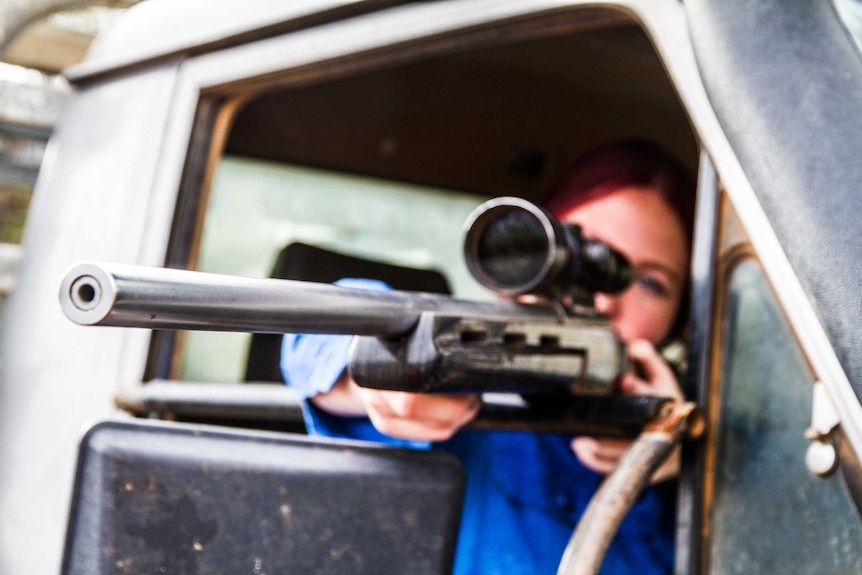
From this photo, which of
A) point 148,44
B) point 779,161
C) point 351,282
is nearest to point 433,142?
point 148,44

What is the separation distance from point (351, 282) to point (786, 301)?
0.49 m

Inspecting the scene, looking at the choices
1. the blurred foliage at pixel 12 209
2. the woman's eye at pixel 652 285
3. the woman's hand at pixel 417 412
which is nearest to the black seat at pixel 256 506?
the woman's hand at pixel 417 412

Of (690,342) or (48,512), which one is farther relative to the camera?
(48,512)

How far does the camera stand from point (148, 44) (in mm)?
1475

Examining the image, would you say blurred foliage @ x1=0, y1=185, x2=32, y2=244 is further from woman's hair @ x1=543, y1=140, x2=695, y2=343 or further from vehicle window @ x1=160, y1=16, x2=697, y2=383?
woman's hair @ x1=543, y1=140, x2=695, y2=343

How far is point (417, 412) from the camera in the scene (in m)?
0.88

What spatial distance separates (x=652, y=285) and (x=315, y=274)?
554mm

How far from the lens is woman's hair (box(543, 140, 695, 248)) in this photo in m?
1.61

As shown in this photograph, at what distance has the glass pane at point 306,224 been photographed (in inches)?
63.8

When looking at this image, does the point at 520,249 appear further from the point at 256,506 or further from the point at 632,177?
the point at 632,177

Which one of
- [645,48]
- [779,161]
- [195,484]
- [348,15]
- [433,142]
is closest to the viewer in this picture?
[779,161]

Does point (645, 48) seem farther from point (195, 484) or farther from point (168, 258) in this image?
point (195, 484)

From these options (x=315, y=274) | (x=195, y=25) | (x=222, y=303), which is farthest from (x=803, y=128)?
(x=195, y=25)

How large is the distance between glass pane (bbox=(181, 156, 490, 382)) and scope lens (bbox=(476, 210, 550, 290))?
61 centimetres
